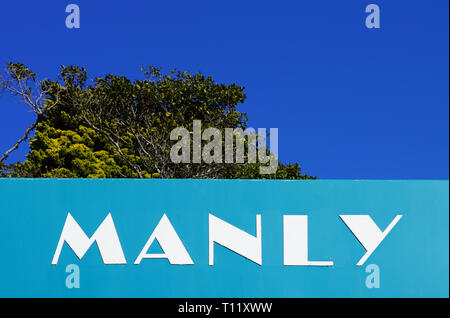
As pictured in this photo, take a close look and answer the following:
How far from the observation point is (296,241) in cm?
970

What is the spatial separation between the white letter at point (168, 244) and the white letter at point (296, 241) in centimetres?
175

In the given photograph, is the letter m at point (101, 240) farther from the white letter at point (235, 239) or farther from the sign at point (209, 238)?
the white letter at point (235, 239)

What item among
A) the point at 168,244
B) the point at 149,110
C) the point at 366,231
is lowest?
the point at 168,244

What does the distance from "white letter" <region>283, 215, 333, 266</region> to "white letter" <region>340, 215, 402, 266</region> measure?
2.25ft

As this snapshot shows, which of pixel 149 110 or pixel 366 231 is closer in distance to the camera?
pixel 366 231

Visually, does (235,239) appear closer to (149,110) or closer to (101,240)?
(101,240)

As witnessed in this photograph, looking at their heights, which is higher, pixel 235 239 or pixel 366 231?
pixel 366 231

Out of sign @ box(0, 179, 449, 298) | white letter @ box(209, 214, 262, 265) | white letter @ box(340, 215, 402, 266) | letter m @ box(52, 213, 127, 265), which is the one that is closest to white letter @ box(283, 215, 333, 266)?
sign @ box(0, 179, 449, 298)

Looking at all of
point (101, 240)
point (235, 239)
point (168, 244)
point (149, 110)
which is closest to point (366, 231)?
point (235, 239)

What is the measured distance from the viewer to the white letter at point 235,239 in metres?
9.69

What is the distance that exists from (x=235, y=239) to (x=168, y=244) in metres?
1.20

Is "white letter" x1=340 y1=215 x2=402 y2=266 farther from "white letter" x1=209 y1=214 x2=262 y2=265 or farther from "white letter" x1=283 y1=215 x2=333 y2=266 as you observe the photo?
"white letter" x1=209 y1=214 x2=262 y2=265

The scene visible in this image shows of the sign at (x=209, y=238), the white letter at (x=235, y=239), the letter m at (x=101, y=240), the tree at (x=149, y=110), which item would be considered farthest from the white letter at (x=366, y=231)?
the tree at (x=149, y=110)

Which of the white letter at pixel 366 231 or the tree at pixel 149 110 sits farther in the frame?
the tree at pixel 149 110
